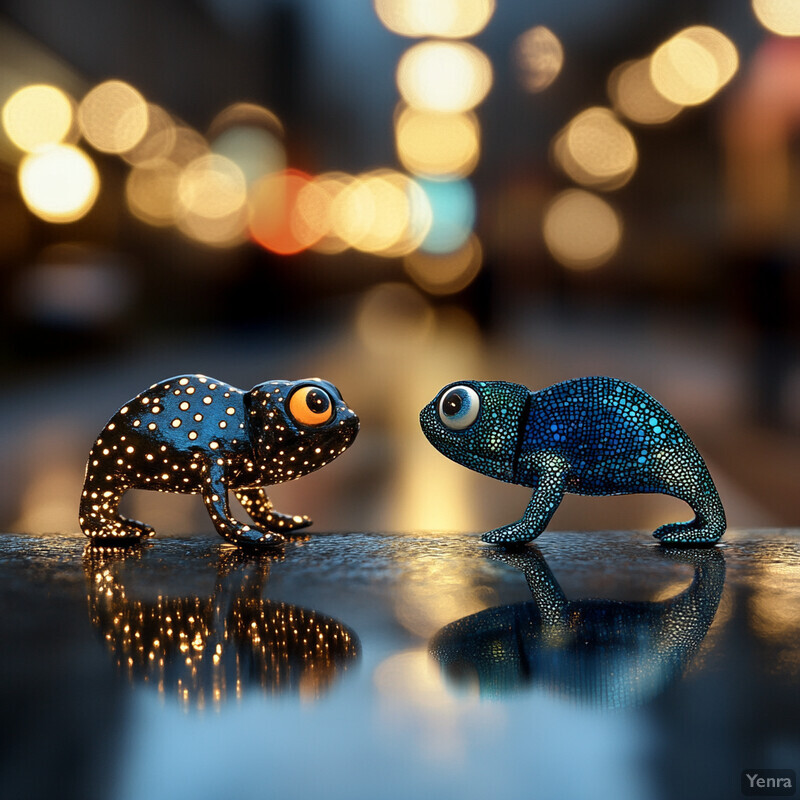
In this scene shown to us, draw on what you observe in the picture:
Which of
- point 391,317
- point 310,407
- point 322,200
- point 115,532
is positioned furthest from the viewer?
point 391,317

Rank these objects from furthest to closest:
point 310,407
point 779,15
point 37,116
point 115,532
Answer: point 37,116
point 779,15
point 115,532
point 310,407

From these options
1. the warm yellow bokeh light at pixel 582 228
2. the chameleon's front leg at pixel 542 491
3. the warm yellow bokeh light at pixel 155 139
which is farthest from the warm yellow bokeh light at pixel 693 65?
the chameleon's front leg at pixel 542 491

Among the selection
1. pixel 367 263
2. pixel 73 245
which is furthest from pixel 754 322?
pixel 73 245

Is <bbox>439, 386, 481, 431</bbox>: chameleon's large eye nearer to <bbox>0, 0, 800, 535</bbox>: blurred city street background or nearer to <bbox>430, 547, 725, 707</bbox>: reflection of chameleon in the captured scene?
<bbox>430, 547, 725, 707</bbox>: reflection of chameleon

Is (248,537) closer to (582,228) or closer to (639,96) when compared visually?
(582,228)

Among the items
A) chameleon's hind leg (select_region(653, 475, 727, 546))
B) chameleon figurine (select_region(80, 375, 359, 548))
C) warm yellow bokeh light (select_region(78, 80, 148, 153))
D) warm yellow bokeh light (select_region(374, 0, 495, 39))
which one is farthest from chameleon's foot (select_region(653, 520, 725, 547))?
warm yellow bokeh light (select_region(78, 80, 148, 153))

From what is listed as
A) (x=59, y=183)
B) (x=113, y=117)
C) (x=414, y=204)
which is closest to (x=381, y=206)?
(x=414, y=204)
